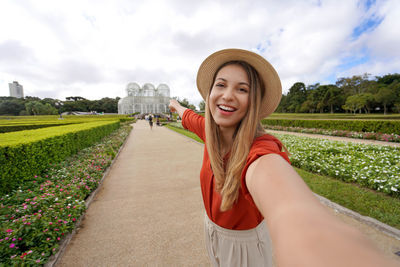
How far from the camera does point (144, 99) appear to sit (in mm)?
58344

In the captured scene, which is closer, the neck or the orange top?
the orange top

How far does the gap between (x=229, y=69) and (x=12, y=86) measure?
492ft

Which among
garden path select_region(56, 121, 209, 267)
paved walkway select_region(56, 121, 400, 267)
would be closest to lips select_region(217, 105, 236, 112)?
paved walkway select_region(56, 121, 400, 267)

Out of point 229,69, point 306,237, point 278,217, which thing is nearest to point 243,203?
point 278,217

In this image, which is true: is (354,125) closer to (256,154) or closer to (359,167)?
(359,167)

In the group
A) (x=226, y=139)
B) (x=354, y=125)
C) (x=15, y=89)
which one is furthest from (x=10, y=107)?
(x=354, y=125)

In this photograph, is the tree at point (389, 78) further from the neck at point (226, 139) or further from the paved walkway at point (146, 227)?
the neck at point (226, 139)

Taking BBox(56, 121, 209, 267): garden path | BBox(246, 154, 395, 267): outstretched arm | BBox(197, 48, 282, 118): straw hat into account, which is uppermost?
BBox(197, 48, 282, 118): straw hat

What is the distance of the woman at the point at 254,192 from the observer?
0.47 meters

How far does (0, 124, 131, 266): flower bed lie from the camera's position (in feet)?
7.10

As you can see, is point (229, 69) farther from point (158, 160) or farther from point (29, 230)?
point (158, 160)

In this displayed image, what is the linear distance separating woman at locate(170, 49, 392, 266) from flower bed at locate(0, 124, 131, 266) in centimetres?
232

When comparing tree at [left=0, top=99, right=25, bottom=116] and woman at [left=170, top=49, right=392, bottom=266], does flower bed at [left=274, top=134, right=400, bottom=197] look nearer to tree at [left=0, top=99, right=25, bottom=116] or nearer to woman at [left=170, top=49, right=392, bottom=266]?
woman at [left=170, top=49, right=392, bottom=266]

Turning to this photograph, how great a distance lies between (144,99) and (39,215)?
194 feet
